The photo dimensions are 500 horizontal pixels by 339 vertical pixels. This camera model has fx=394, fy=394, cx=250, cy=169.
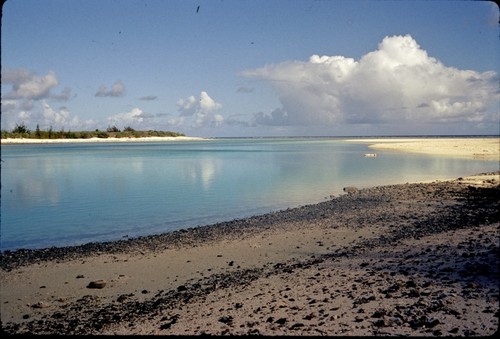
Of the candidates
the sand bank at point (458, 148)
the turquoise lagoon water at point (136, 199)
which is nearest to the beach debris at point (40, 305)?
the turquoise lagoon water at point (136, 199)

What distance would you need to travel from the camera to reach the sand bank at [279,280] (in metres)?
4.97

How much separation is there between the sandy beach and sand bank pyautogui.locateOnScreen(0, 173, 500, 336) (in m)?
0.02

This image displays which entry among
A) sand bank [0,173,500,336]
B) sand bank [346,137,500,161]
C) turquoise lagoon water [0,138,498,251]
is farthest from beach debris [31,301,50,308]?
sand bank [346,137,500,161]

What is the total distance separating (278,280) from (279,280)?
0.07ft

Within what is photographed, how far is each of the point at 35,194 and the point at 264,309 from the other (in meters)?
23.3

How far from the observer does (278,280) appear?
24.6ft

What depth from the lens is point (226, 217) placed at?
1683cm

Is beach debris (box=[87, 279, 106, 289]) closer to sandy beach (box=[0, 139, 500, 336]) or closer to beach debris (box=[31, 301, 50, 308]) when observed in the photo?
sandy beach (box=[0, 139, 500, 336])

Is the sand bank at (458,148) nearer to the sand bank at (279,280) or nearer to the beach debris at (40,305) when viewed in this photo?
the sand bank at (279,280)

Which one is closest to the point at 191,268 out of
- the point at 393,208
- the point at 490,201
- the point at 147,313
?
the point at 147,313

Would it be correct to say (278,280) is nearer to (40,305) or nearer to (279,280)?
(279,280)

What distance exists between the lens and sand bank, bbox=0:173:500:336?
196 inches

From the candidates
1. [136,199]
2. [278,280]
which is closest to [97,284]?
[278,280]

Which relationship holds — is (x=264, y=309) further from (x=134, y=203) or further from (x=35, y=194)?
(x=35, y=194)
